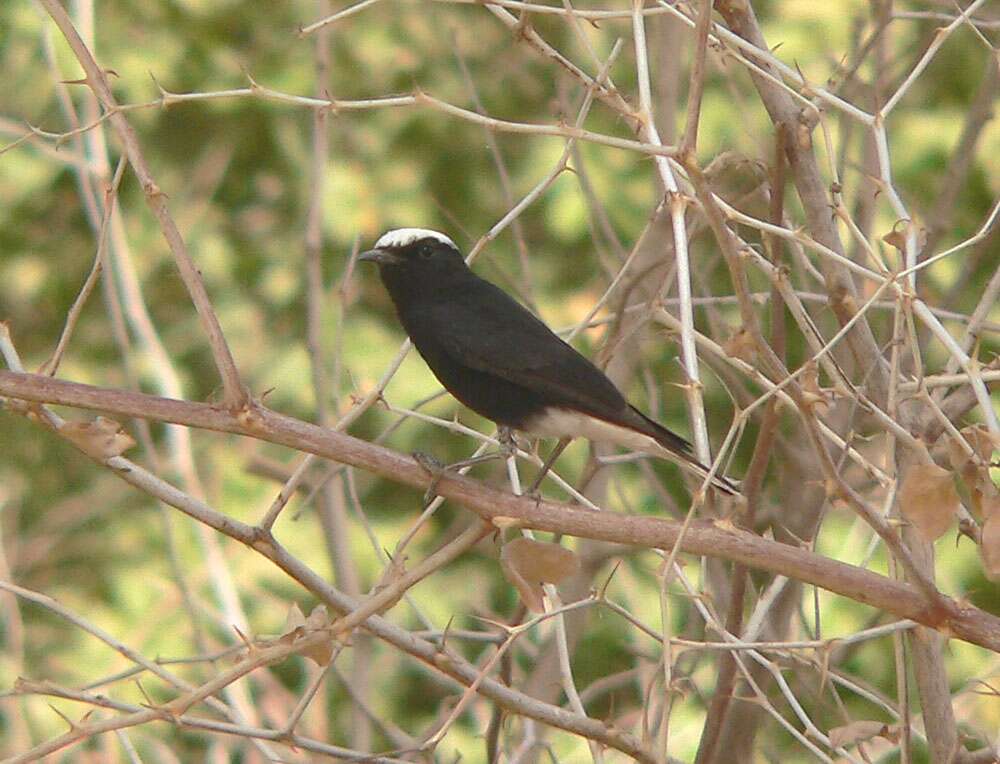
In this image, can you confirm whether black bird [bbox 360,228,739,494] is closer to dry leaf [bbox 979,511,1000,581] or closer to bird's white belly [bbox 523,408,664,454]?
bird's white belly [bbox 523,408,664,454]

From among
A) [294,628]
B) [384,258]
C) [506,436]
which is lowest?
[506,436]

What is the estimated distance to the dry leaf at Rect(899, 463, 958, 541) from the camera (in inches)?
86.5

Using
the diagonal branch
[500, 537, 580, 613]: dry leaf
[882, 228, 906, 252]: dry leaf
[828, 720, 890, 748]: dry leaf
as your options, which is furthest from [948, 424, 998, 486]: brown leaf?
[500, 537, 580, 613]: dry leaf

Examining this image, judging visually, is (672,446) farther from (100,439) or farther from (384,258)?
(100,439)

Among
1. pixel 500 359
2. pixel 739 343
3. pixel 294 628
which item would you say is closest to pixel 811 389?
pixel 739 343

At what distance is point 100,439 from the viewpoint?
246 cm

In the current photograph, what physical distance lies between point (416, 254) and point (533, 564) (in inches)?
66.0

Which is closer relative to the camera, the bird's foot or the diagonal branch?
the diagonal branch

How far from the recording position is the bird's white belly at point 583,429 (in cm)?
347

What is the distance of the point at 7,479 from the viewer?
6762mm

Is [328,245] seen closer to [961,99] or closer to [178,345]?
[178,345]

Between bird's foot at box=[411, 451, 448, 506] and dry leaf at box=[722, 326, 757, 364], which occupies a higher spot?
dry leaf at box=[722, 326, 757, 364]

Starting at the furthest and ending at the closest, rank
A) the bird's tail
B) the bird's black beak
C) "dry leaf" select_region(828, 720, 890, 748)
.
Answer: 1. the bird's black beak
2. the bird's tail
3. "dry leaf" select_region(828, 720, 890, 748)

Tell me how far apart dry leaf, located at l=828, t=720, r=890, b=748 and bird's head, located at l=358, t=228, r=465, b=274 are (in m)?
1.81
